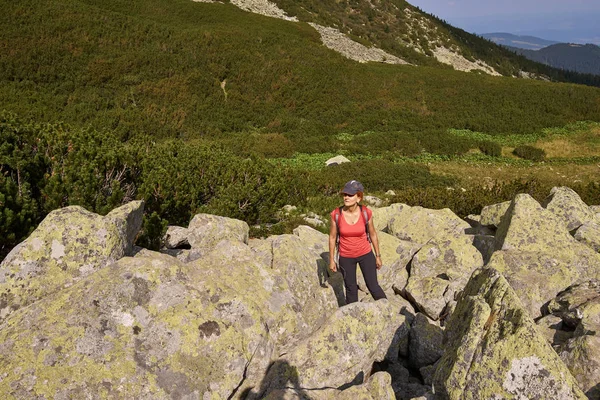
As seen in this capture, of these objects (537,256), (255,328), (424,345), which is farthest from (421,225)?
(255,328)

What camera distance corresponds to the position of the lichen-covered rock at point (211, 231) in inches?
270

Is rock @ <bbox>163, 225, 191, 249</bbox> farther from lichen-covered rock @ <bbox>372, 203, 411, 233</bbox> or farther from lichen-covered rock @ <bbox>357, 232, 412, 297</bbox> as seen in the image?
lichen-covered rock @ <bbox>372, 203, 411, 233</bbox>

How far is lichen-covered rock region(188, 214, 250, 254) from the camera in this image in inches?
270

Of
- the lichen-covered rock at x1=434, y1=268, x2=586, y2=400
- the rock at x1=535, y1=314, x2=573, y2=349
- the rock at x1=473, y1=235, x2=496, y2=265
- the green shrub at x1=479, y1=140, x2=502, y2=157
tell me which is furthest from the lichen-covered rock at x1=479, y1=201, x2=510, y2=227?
the green shrub at x1=479, y1=140, x2=502, y2=157

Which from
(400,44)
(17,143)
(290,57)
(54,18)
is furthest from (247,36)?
(17,143)

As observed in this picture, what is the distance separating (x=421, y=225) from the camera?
9414 millimetres

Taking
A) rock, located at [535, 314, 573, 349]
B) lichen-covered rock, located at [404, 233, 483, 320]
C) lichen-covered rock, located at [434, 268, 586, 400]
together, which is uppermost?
lichen-covered rock, located at [434, 268, 586, 400]

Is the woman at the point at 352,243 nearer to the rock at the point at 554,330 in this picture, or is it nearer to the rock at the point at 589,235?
the rock at the point at 554,330

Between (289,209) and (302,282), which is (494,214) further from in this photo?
(302,282)

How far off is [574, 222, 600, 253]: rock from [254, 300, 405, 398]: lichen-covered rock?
Result: 17.1 ft

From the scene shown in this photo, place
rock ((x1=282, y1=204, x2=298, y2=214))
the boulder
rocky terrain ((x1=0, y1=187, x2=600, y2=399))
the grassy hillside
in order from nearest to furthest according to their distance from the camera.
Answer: rocky terrain ((x1=0, y1=187, x2=600, y2=399))
the boulder
rock ((x1=282, y1=204, x2=298, y2=214))
the grassy hillside

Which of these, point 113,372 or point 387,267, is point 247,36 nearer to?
point 387,267

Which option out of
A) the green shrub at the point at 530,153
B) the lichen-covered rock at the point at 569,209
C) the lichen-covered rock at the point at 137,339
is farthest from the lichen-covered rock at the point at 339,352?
the green shrub at the point at 530,153

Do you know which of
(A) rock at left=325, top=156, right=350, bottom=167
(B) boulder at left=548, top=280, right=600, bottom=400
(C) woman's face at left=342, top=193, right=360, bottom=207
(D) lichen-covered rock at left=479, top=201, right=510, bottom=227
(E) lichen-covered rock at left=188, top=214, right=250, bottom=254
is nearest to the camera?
(B) boulder at left=548, top=280, right=600, bottom=400
